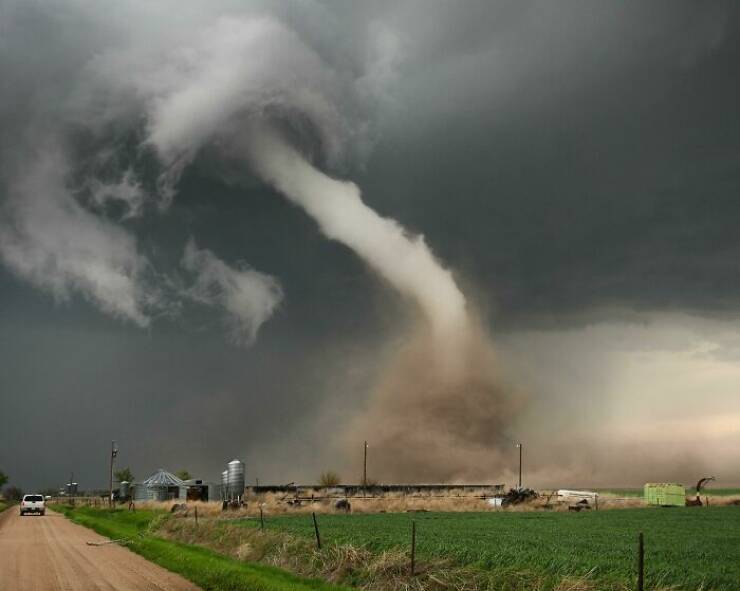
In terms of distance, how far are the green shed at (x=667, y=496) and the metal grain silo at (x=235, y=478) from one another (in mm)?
50150

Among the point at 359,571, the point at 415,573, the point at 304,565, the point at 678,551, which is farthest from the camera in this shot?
the point at 678,551

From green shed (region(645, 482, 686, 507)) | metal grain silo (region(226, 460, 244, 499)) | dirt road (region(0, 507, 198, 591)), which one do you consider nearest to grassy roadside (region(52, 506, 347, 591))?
dirt road (region(0, 507, 198, 591))

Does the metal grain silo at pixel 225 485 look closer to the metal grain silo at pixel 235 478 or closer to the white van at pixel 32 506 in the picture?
the metal grain silo at pixel 235 478

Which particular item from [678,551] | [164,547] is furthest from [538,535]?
[164,547]

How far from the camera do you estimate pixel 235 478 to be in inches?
4001

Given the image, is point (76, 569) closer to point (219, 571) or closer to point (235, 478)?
point (219, 571)

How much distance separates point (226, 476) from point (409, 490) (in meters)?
27.0

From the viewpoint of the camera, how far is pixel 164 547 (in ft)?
117

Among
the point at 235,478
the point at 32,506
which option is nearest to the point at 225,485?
the point at 235,478

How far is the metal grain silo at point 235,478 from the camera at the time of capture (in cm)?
10031

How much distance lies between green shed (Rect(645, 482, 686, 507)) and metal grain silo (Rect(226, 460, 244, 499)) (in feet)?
165

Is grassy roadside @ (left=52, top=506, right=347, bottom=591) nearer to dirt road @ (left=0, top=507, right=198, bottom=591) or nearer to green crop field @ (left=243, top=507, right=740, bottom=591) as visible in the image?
dirt road @ (left=0, top=507, right=198, bottom=591)

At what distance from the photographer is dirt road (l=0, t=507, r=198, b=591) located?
948 inches

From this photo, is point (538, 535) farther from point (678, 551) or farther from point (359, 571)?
point (359, 571)
